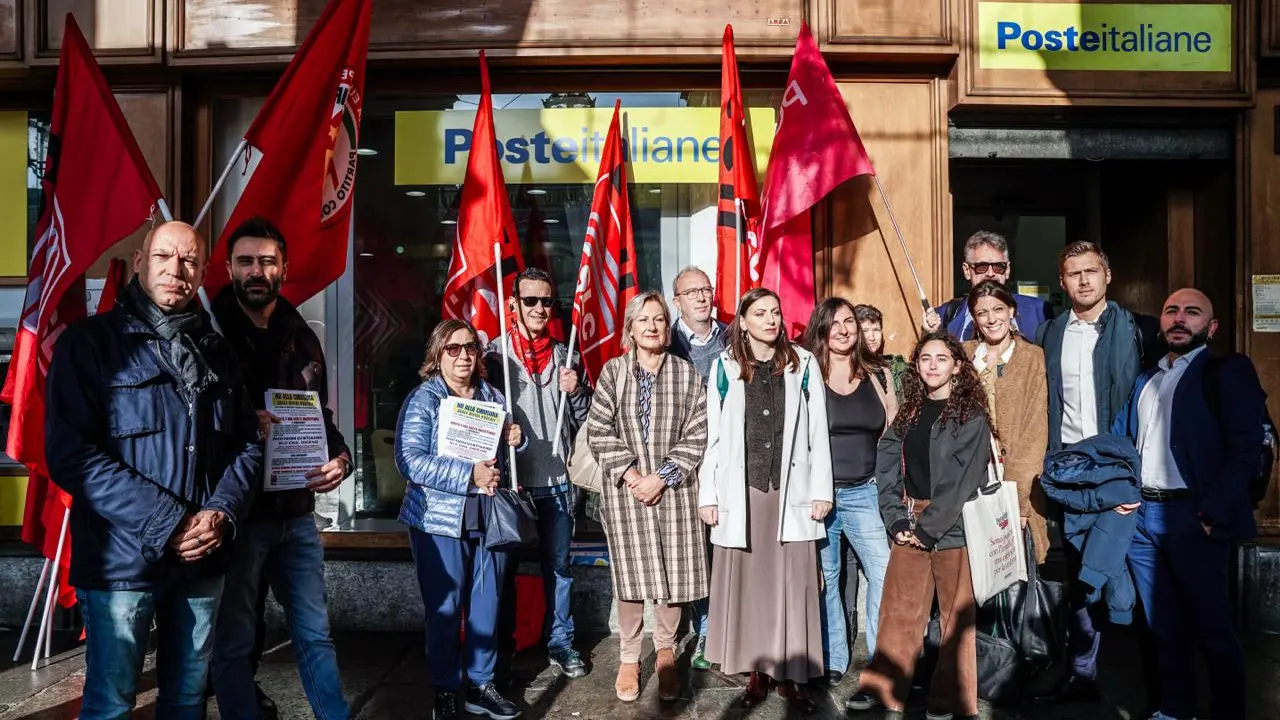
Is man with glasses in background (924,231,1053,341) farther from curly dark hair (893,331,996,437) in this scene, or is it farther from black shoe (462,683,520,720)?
black shoe (462,683,520,720)

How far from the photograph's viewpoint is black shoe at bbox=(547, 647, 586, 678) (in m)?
5.27

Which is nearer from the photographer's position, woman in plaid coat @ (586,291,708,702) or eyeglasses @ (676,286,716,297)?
woman in plaid coat @ (586,291,708,702)

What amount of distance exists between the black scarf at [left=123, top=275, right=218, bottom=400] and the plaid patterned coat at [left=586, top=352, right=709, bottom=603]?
82.7 inches

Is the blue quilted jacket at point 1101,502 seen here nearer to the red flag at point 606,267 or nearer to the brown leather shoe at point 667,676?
the brown leather shoe at point 667,676

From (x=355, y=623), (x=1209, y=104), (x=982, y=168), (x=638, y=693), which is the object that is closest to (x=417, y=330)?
(x=355, y=623)

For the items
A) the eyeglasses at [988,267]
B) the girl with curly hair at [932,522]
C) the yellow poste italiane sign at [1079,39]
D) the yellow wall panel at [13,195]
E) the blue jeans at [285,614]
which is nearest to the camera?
the blue jeans at [285,614]

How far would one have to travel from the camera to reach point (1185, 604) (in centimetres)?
436

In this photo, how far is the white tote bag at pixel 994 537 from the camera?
4.31 m

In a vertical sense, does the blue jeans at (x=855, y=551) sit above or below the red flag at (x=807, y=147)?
below

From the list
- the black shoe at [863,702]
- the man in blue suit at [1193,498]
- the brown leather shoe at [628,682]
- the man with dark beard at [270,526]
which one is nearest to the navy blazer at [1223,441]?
the man in blue suit at [1193,498]

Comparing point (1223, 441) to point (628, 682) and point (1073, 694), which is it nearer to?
point (1073, 694)

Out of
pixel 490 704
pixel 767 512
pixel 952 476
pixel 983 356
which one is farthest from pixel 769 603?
pixel 983 356

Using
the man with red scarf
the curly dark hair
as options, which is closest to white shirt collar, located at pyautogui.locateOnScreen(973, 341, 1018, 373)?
the curly dark hair

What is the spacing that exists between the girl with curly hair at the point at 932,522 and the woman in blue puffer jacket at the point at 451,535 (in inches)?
73.6
